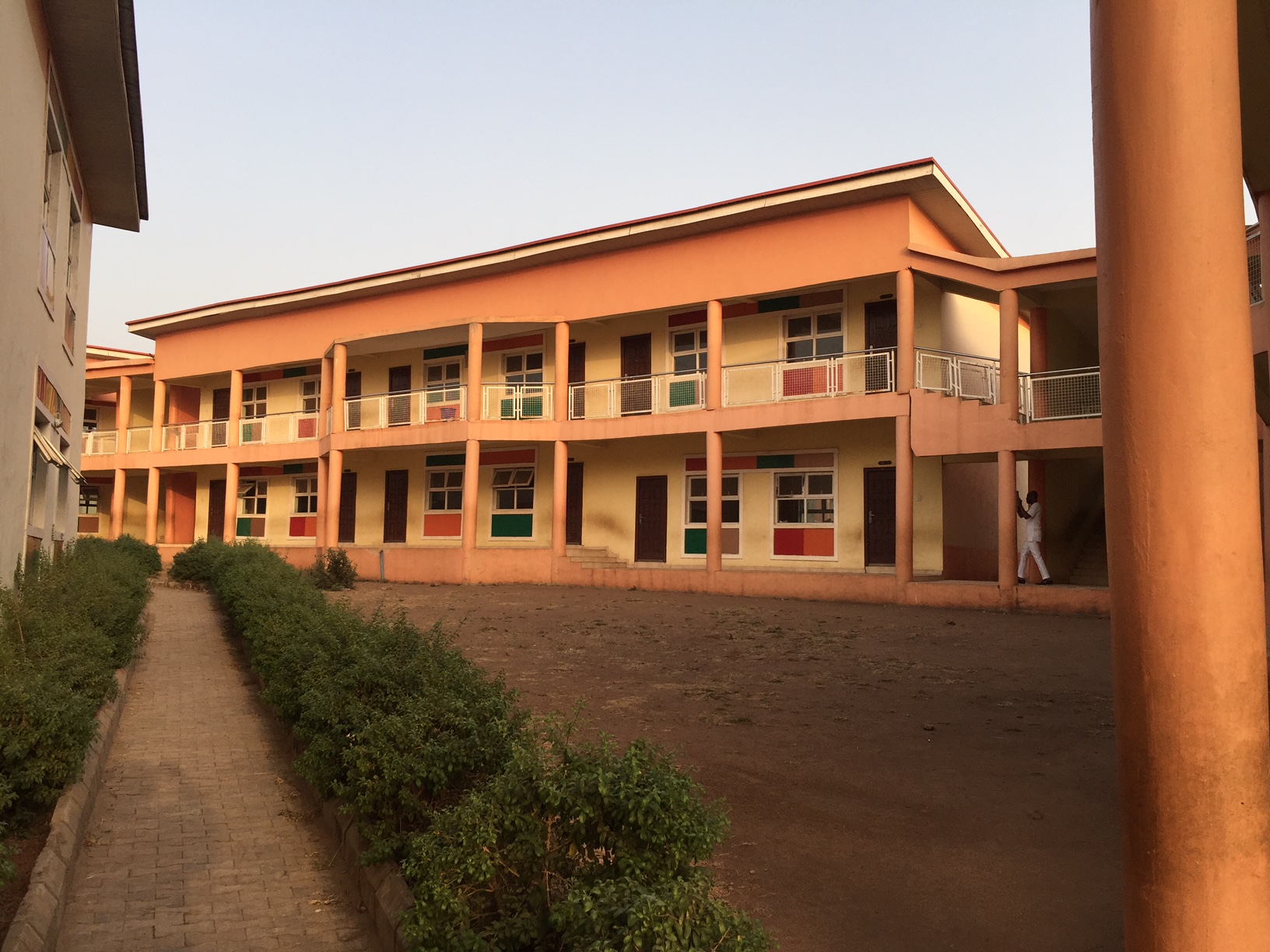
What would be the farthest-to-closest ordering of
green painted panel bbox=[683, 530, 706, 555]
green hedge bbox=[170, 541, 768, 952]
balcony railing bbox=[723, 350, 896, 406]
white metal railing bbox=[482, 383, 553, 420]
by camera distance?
white metal railing bbox=[482, 383, 553, 420]
green painted panel bbox=[683, 530, 706, 555]
balcony railing bbox=[723, 350, 896, 406]
green hedge bbox=[170, 541, 768, 952]

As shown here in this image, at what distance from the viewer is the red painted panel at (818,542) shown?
19609mm

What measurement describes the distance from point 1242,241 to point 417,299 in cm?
2214

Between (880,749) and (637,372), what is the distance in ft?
51.2

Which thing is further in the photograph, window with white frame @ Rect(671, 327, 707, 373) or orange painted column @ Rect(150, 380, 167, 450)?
orange painted column @ Rect(150, 380, 167, 450)

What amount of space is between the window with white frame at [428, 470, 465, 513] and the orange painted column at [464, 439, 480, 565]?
3.47 m

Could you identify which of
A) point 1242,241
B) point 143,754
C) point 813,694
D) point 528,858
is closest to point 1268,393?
point 813,694

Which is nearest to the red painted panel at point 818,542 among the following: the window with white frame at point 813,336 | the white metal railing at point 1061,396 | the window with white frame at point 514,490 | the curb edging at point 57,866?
the window with white frame at point 813,336

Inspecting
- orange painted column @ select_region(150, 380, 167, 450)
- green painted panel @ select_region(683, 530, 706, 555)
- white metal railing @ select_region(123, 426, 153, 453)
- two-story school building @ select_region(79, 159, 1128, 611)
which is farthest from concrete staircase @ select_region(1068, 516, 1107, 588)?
white metal railing @ select_region(123, 426, 153, 453)

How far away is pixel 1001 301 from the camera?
16.0 m

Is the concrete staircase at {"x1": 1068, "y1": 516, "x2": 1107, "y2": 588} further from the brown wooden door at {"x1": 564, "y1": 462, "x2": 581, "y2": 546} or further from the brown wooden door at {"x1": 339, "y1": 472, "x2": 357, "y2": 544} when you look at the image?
the brown wooden door at {"x1": 339, "y1": 472, "x2": 357, "y2": 544}

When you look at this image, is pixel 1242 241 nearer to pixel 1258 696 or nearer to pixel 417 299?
pixel 1258 696

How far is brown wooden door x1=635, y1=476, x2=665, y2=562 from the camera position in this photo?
21.7 m

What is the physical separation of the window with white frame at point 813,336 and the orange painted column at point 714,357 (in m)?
1.34

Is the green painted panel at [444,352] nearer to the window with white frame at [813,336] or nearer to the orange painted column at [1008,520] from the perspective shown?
the window with white frame at [813,336]
